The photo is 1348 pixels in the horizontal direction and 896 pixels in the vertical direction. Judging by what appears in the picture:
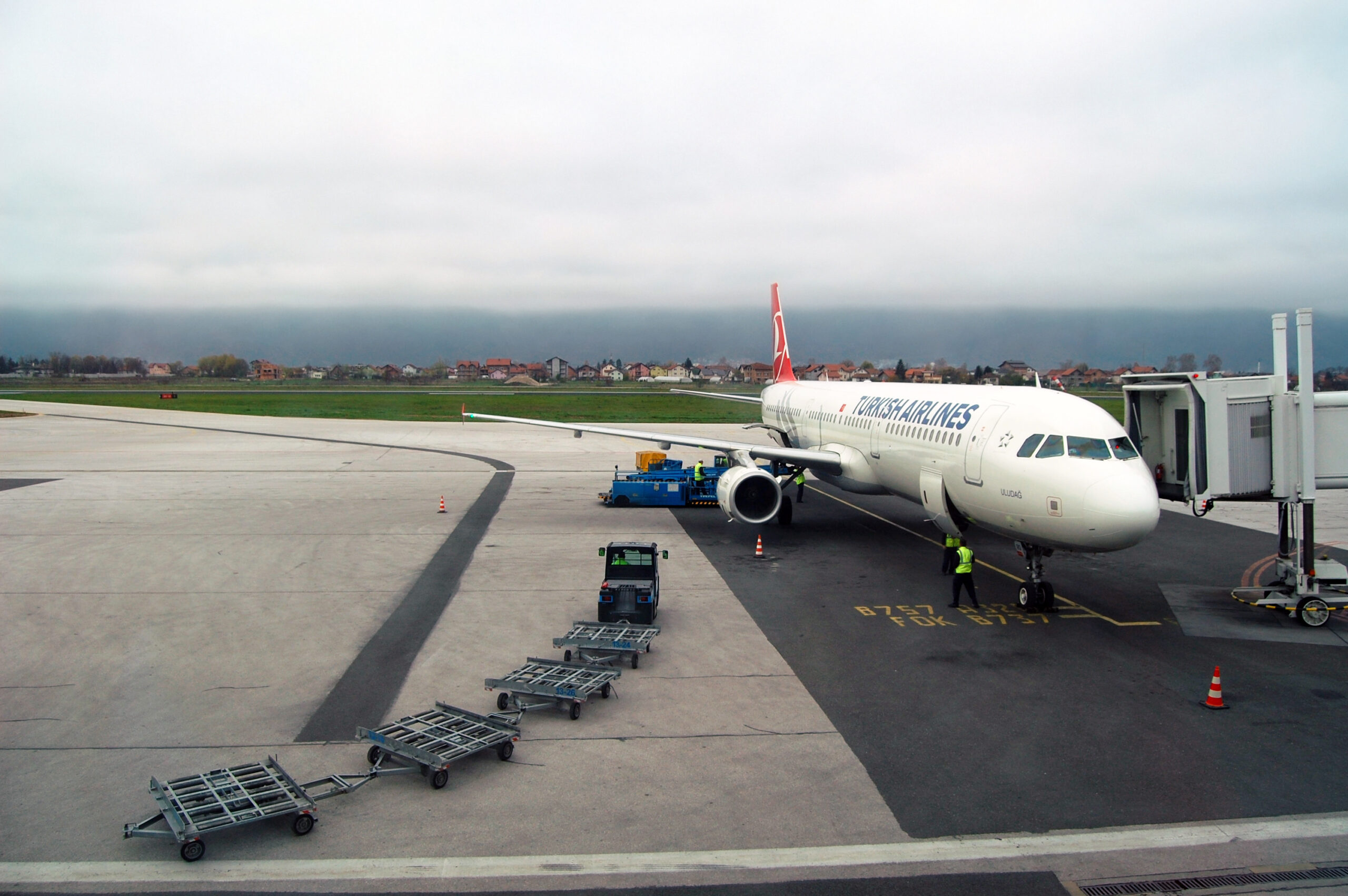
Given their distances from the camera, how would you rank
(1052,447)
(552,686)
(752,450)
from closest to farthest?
(552,686)
(1052,447)
(752,450)

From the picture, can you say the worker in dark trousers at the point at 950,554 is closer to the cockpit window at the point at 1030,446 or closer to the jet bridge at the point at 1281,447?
the cockpit window at the point at 1030,446

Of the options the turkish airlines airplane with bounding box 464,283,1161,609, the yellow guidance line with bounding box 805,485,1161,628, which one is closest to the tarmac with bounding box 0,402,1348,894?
the yellow guidance line with bounding box 805,485,1161,628

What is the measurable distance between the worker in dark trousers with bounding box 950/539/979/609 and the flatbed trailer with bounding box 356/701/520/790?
9.55 meters

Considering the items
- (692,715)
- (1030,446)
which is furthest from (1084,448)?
(692,715)

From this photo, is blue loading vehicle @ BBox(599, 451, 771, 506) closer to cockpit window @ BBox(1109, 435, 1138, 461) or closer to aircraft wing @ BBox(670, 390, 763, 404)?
aircraft wing @ BBox(670, 390, 763, 404)

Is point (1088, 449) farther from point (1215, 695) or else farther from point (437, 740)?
point (437, 740)

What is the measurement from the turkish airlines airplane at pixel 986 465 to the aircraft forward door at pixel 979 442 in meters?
0.02

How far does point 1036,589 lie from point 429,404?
8555 centimetres

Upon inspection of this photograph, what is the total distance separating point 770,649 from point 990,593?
21.2 ft

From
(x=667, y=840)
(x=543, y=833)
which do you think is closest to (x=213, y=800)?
(x=543, y=833)

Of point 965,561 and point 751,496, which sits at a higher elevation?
point 751,496

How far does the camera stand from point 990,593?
18.3 m

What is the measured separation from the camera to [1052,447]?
51.1ft

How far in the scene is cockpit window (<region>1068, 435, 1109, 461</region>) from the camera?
15062 millimetres
